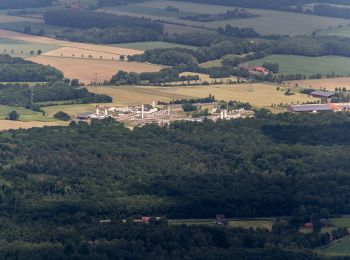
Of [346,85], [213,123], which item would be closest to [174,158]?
[213,123]

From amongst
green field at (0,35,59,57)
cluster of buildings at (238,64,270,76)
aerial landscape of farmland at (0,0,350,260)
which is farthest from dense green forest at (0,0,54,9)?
cluster of buildings at (238,64,270,76)

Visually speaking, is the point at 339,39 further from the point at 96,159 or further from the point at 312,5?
the point at 96,159

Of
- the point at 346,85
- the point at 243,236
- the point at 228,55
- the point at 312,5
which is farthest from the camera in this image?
the point at 312,5

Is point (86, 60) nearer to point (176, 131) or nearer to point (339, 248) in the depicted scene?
point (176, 131)

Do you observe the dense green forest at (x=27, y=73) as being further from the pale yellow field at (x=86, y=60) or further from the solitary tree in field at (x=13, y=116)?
the solitary tree in field at (x=13, y=116)

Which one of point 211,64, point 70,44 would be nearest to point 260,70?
point 211,64

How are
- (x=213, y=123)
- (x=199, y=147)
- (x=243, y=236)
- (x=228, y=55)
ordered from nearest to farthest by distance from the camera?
(x=243, y=236)
(x=199, y=147)
(x=213, y=123)
(x=228, y=55)
